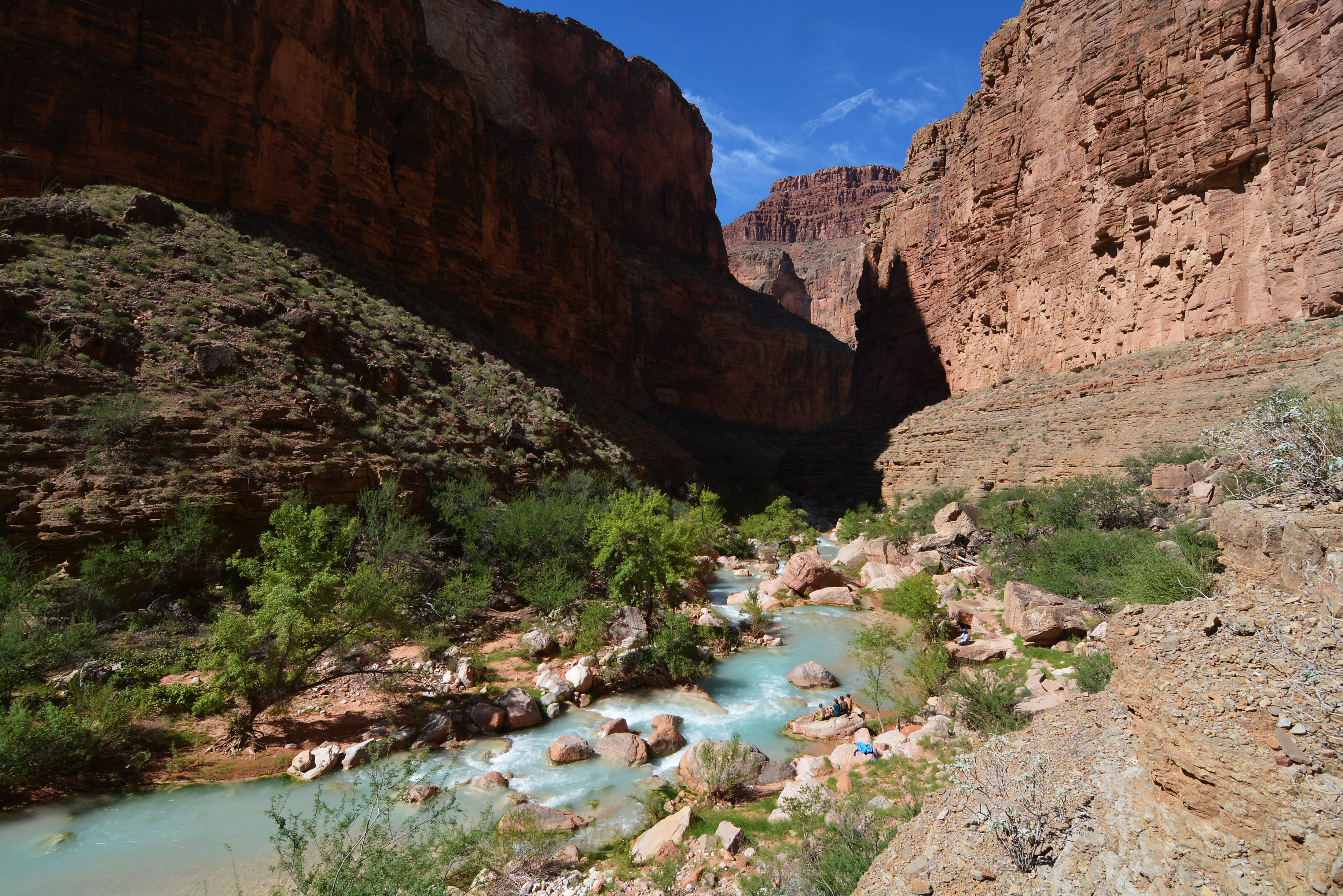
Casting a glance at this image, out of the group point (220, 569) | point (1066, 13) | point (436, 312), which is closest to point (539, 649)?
point (220, 569)

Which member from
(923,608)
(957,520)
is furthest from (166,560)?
(957,520)

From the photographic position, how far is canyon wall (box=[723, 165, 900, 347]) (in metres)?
87.4

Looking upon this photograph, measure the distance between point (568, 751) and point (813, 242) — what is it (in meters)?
110

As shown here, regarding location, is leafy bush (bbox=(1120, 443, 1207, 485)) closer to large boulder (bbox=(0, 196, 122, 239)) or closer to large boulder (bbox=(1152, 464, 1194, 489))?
large boulder (bbox=(1152, 464, 1194, 489))

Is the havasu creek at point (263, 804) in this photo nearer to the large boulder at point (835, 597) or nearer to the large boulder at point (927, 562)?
the large boulder at point (835, 597)

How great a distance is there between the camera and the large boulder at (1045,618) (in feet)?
33.9

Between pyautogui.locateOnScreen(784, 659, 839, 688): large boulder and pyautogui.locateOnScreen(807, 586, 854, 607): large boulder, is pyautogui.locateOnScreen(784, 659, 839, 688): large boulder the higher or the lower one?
the lower one

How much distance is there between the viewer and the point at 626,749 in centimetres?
862

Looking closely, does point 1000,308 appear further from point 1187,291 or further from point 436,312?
point 436,312

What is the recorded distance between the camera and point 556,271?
3481 centimetres

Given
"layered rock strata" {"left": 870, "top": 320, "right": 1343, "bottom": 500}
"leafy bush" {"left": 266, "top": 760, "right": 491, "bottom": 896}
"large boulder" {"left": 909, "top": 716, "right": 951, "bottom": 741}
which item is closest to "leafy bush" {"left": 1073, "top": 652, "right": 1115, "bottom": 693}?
"large boulder" {"left": 909, "top": 716, "right": 951, "bottom": 741}

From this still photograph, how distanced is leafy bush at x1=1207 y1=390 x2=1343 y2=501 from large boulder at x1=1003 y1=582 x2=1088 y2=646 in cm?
427

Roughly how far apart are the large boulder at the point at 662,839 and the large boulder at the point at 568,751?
2.08 metres

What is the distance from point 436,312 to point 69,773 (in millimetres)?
21109
